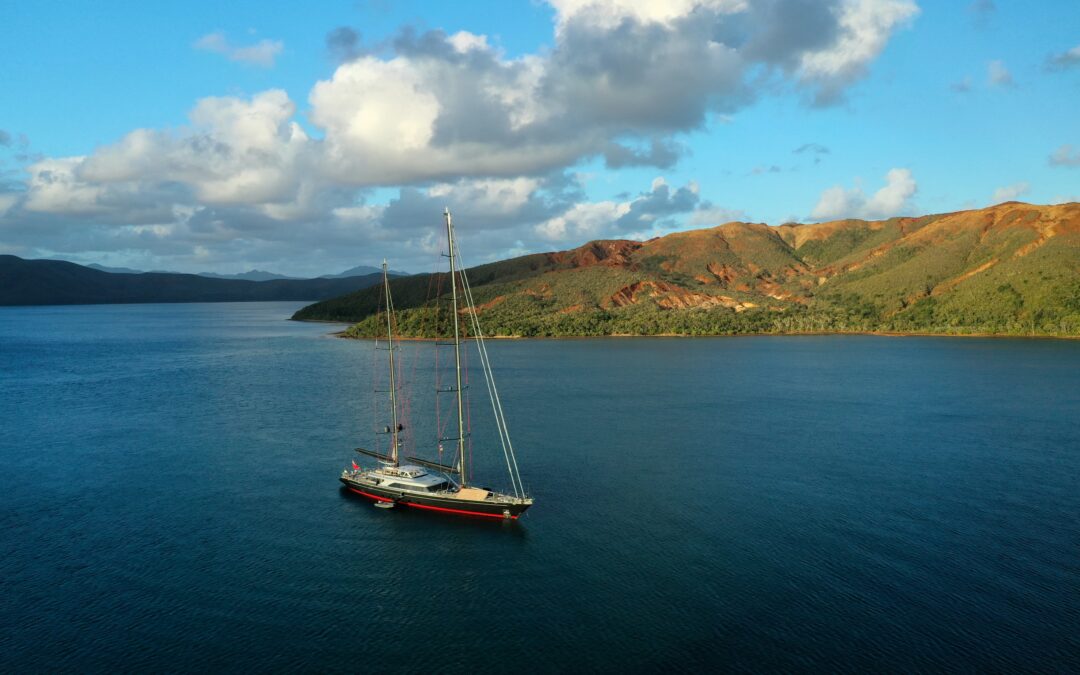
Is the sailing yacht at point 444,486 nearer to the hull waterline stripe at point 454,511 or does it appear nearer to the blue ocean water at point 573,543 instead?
the hull waterline stripe at point 454,511

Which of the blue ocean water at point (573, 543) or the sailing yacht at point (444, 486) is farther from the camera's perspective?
the sailing yacht at point (444, 486)

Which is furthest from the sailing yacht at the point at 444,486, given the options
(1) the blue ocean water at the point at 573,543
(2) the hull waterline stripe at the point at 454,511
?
(1) the blue ocean water at the point at 573,543

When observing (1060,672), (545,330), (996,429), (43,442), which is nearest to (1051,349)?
(996,429)

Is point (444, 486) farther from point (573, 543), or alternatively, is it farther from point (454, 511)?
point (573, 543)

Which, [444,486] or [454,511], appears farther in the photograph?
[444,486]

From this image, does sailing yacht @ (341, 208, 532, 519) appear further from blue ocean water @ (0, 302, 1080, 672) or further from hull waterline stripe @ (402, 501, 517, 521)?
blue ocean water @ (0, 302, 1080, 672)

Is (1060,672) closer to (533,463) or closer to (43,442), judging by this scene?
(533,463)

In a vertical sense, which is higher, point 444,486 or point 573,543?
point 444,486

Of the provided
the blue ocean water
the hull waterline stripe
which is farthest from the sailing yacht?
the blue ocean water

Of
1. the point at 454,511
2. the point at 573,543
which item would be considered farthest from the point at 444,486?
the point at 573,543
